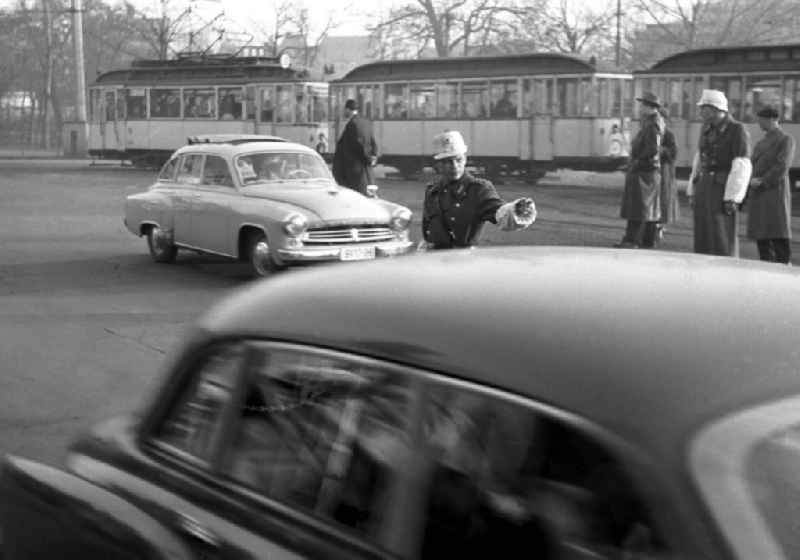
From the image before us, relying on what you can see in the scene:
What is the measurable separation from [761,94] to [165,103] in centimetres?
2013

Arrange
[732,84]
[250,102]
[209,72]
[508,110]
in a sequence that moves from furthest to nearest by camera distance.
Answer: [209,72], [250,102], [508,110], [732,84]

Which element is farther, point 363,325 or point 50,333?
point 50,333

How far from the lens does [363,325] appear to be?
2.88 metres

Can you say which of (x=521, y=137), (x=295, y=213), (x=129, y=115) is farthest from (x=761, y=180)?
(x=129, y=115)

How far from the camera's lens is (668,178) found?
17.2 meters

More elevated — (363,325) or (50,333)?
(363,325)

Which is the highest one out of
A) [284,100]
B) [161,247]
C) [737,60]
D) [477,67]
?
[477,67]

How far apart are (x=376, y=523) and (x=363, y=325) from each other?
45cm

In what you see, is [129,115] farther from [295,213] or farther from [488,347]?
[488,347]

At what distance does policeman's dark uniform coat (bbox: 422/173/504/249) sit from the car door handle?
4.64 meters

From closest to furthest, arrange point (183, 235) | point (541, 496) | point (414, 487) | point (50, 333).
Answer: point (541, 496) → point (414, 487) → point (50, 333) → point (183, 235)

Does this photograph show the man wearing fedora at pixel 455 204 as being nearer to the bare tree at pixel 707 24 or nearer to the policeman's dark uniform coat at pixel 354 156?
the policeman's dark uniform coat at pixel 354 156

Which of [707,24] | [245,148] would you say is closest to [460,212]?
[245,148]

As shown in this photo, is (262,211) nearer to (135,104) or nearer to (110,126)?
(135,104)
